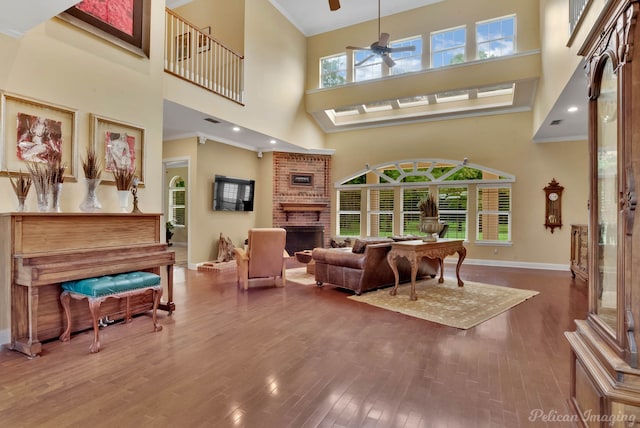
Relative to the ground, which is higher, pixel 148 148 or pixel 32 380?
pixel 148 148

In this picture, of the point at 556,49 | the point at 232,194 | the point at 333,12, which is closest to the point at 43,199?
the point at 232,194

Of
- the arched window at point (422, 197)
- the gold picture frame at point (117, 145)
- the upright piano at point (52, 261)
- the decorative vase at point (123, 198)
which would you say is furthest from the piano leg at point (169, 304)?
the arched window at point (422, 197)

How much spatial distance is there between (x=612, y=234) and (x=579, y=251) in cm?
544

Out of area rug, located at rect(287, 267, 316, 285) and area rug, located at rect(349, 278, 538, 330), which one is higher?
area rug, located at rect(349, 278, 538, 330)

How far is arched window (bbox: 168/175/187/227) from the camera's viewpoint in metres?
11.2

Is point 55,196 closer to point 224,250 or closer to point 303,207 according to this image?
point 224,250

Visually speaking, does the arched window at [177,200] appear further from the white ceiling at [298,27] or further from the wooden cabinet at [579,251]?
the wooden cabinet at [579,251]

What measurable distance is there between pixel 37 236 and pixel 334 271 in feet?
12.1

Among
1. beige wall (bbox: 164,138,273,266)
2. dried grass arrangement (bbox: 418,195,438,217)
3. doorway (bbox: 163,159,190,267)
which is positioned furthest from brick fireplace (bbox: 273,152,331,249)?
dried grass arrangement (bbox: 418,195,438,217)

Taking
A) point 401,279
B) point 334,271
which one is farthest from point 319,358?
point 401,279

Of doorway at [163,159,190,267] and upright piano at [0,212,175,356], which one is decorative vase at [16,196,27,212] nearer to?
upright piano at [0,212,175,356]

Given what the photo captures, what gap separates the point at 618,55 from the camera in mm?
1504

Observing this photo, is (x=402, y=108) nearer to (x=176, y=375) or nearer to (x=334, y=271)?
(x=334, y=271)

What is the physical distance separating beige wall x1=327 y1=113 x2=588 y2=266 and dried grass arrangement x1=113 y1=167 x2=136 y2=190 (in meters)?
→ 6.78
